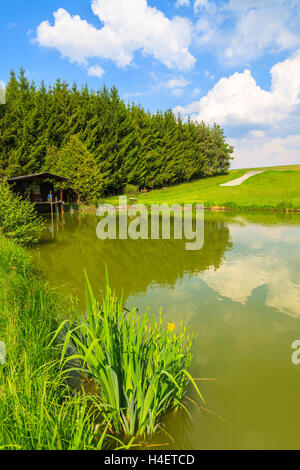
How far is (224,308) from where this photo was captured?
683 cm

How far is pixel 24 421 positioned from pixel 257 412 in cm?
294

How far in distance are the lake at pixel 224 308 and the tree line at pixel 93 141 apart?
76.1ft

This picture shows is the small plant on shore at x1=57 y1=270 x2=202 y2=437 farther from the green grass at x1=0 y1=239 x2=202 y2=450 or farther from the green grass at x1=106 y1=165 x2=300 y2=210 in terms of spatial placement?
the green grass at x1=106 y1=165 x2=300 y2=210

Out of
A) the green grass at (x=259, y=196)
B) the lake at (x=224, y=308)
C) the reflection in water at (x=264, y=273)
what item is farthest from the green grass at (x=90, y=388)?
the green grass at (x=259, y=196)

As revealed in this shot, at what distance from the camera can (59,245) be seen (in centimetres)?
1480

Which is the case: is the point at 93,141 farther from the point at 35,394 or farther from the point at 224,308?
the point at 35,394

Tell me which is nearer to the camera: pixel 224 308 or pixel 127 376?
pixel 127 376

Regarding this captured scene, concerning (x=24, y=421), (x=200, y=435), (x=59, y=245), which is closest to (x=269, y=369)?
(x=200, y=435)

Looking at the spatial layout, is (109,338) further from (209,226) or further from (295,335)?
(209,226)

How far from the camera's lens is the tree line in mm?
35281

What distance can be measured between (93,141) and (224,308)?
41847mm

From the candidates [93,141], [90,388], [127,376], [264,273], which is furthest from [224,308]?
[93,141]

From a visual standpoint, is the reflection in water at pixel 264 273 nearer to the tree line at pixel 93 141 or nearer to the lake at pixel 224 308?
A: the lake at pixel 224 308

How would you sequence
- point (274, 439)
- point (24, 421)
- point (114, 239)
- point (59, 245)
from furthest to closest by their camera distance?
point (114, 239) < point (59, 245) < point (274, 439) < point (24, 421)
